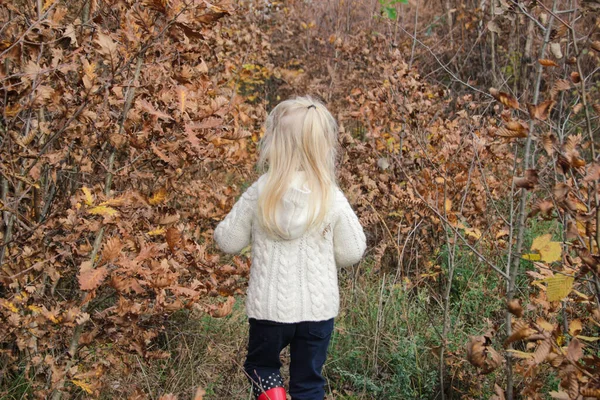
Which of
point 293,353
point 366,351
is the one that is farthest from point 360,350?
point 293,353

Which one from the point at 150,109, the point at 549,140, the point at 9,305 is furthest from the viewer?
the point at 9,305

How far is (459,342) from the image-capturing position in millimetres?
3293

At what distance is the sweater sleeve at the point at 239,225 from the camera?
8.52 ft

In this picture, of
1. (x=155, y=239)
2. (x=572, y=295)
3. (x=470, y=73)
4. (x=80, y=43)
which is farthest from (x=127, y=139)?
(x=470, y=73)

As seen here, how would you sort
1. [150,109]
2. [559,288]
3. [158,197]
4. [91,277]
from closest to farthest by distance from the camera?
1. [559,288]
2. [91,277]
3. [150,109]
4. [158,197]

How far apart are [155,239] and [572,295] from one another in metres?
1.83

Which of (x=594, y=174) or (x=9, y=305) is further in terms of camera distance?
(x=9, y=305)

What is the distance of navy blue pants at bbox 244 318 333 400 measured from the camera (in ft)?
8.46

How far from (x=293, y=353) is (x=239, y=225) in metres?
0.56

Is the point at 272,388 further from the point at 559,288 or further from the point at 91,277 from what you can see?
the point at 559,288

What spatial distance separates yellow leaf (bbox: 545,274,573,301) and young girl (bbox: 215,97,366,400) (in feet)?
2.92

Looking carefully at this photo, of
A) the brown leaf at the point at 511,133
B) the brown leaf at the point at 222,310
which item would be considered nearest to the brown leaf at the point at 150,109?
the brown leaf at the point at 222,310

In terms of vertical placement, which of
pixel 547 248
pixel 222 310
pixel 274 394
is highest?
pixel 547 248

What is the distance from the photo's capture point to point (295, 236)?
252 cm
